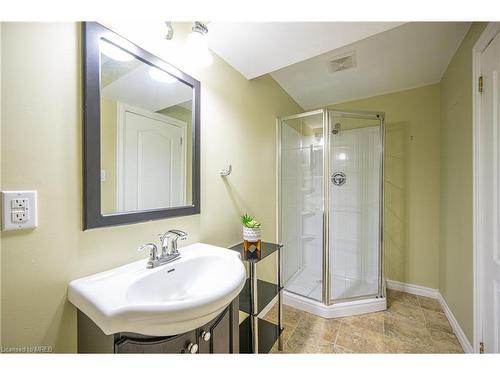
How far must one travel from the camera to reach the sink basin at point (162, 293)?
52 cm

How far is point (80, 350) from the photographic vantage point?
699 millimetres

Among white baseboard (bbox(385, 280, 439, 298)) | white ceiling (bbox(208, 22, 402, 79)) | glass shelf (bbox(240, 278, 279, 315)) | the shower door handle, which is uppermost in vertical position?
white ceiling (bbox(208, 22, 402, 79))

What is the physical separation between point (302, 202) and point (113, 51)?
1962mm

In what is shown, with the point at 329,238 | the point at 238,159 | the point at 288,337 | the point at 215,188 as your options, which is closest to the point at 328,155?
the point at 329,238

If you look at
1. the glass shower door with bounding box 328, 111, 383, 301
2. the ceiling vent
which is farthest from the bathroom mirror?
the glass shower door with bounding box 328, 111, 383, 301

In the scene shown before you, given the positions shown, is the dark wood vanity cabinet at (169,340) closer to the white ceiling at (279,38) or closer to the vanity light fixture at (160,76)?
the vanity light fixture at (160,76)

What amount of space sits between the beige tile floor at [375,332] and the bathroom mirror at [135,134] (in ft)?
4.29

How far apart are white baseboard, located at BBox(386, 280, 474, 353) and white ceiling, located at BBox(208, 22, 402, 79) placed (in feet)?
6.90

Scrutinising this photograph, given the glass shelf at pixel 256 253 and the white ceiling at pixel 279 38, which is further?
the glass shelf at pixel 256 253

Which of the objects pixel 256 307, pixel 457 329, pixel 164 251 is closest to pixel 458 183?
pixel 457 329

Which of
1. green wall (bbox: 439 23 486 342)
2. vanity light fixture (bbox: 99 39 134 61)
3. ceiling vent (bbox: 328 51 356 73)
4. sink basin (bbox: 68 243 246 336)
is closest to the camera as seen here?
sink basin (bbox: 68 243 246 336)

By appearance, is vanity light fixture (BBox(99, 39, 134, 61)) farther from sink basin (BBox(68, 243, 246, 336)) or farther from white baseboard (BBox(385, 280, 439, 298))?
white baseboard (BBox(385, 280, 439, 298))

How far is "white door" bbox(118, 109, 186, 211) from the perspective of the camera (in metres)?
0.87

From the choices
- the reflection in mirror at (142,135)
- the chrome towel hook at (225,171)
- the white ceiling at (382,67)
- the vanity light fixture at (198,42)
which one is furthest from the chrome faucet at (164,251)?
the white ceiling at (382,67)
